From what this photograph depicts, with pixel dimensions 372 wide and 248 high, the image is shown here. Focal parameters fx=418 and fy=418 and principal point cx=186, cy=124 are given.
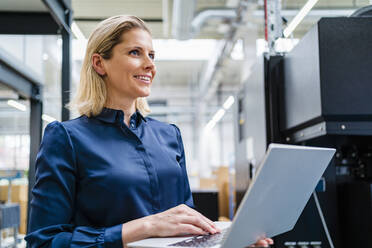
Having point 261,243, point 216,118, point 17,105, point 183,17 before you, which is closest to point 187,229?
point 261,243

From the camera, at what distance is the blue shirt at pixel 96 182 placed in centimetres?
93

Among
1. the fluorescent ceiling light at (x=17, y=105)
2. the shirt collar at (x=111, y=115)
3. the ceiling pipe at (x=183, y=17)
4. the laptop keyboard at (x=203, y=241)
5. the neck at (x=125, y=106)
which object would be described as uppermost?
the ceiling pipe at (x=183, y=17)

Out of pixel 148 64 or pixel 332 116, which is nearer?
pixel 148 64

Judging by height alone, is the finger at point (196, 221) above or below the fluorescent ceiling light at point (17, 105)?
below

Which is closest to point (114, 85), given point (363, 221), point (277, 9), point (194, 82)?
point (363, 221)

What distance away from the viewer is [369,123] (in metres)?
1.41

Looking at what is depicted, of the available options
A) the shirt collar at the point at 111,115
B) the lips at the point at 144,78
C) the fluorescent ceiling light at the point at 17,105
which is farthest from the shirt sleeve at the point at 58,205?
the fluorescent ceiling light at the point at 17,105

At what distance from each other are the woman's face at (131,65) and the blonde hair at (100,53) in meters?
0.02

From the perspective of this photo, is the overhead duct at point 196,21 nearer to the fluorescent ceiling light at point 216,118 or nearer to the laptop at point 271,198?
the fluorescent ceiling light at point 216,118

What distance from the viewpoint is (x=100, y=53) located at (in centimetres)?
111

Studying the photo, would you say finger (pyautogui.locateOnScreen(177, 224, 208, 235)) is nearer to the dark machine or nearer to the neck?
the neck

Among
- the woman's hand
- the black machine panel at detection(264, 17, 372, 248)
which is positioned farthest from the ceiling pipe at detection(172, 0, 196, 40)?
the woman's hand

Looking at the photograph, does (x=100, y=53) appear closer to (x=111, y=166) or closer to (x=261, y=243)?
(x=111, y=166)

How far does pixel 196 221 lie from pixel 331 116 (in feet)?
2.39
